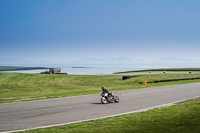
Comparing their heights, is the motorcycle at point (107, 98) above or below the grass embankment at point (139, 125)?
above

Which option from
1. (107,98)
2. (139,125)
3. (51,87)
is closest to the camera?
(139,125)

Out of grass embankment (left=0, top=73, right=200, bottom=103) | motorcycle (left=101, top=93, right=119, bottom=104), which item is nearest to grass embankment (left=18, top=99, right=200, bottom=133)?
motorcycle (left=101, top=93, right=119, bottom=104)

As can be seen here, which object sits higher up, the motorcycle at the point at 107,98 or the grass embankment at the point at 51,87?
the motorcycle at the point at 107,98

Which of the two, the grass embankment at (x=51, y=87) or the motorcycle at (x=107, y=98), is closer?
the motorcycle at (x=107, y=98)

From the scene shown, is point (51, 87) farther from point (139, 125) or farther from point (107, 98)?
point (139, 125)

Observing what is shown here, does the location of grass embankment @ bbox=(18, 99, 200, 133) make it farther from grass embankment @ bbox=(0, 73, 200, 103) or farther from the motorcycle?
grass embankment @ bbox=(0, 73, 200, 103)

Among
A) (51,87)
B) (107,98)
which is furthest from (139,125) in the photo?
(51,87)

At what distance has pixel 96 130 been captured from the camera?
917cm

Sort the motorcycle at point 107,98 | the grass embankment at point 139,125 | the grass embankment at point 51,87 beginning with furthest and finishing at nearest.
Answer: the grass embankment at point 51,87 < the motorcycle at point 107,98 < the grass embankment at point 139,125

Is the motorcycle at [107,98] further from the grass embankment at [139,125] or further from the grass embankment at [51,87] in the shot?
the grass embankment at [51,87]

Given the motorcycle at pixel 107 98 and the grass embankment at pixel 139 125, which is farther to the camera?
the motorcycle at pixel 107 98

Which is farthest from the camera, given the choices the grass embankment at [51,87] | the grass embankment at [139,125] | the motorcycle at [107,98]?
the grass embankment at [51,87]

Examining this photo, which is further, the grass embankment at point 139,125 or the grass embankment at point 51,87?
the grass embankment at point 51,87

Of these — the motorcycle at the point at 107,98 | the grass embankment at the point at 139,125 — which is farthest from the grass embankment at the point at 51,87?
the grass embankment at the point at 139,125
